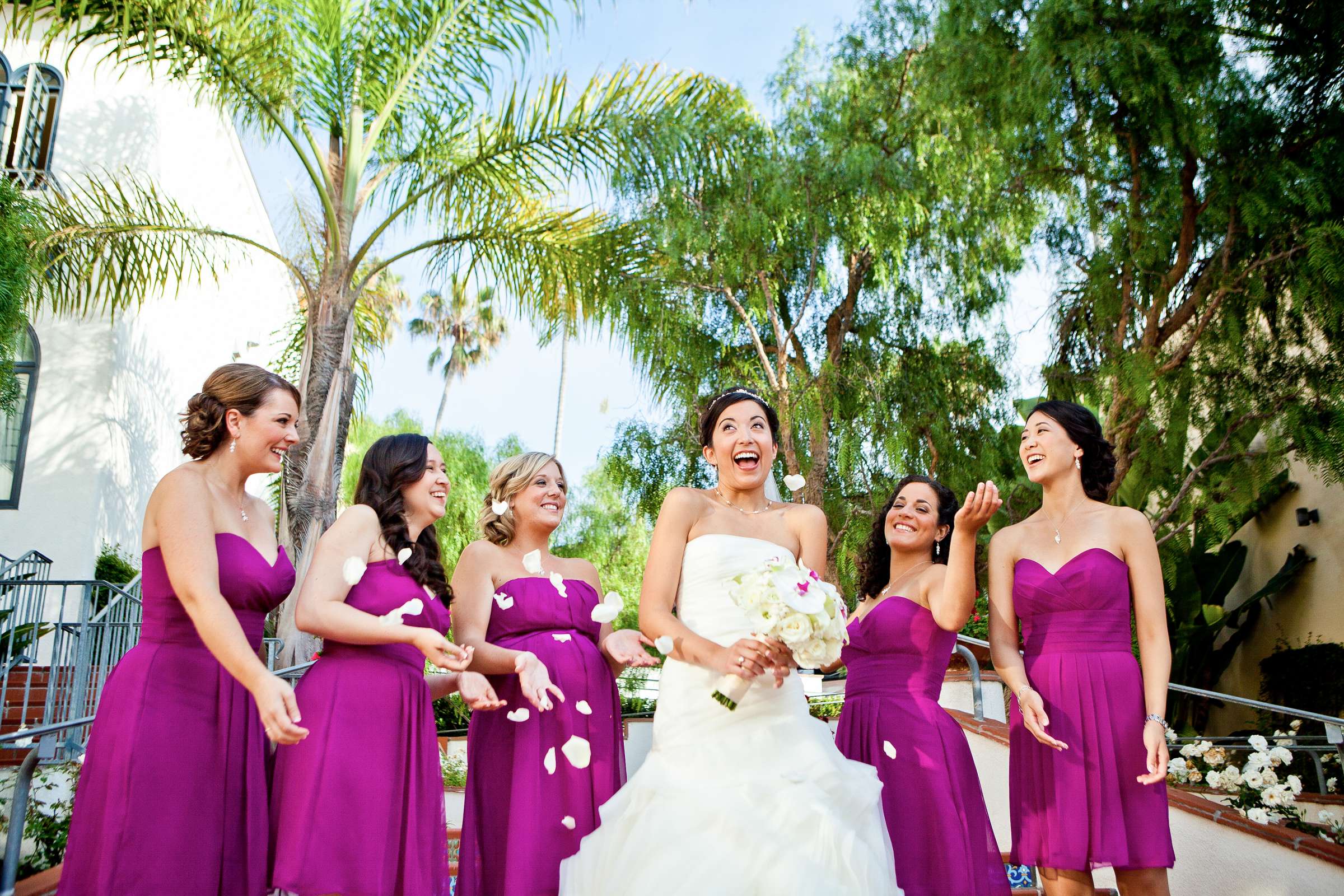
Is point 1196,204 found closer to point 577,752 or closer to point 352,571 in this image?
point 577,752

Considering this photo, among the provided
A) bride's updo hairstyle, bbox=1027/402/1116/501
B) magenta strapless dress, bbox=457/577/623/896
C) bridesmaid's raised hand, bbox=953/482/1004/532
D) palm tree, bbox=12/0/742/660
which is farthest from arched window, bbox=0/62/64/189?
bridesmaid's raised hand, bbox=953/482/1004/532

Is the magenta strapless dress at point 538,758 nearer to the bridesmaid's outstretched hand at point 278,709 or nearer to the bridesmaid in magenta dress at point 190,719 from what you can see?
the bridesmaid in magenta dress at point 190,719

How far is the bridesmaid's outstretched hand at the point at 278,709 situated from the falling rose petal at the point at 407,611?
0.54 meters

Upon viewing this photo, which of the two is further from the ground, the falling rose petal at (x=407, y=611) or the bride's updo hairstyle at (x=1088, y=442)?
the bride's updo hairstyle at (x=1088, y=442)

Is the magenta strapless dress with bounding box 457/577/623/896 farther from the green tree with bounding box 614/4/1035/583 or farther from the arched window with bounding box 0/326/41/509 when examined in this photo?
the arched window with bounding box 0/326/41/509

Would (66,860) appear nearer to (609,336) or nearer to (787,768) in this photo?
(787,768)

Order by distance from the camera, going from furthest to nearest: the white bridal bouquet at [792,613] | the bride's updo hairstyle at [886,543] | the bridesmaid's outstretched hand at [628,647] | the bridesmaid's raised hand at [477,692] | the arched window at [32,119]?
the arched window at [32,119] < the bride's updo hairstyle at [886,543] < the bridesmaid's outstretched hand at [628,647] < the bridesmaid's raised hand at [477,692] < the white bridal bouquet at [792,613]

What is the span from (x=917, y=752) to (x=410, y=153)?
8.61 metres

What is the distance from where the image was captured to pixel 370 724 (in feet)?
10.6

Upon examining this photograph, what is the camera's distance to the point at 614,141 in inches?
397

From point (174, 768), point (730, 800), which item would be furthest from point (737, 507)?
point (174, 768)

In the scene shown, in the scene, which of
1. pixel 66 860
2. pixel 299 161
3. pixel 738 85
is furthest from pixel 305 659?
pixel 738 85

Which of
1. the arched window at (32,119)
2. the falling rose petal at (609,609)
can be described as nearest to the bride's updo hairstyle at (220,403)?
the falling rose petal at (609,609)

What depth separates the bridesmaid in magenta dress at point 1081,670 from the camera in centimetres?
359
